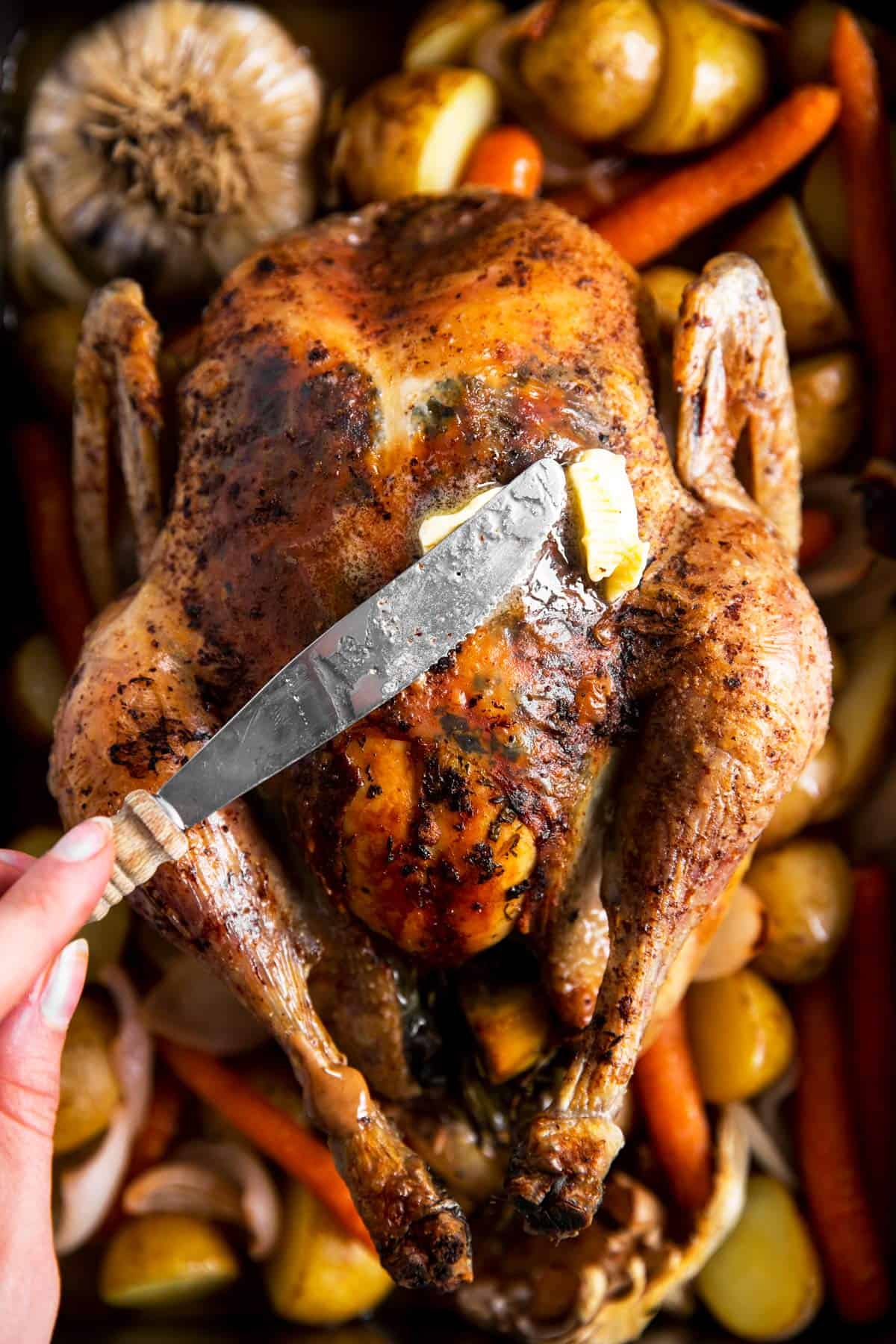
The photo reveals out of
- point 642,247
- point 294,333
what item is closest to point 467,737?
point 294,333

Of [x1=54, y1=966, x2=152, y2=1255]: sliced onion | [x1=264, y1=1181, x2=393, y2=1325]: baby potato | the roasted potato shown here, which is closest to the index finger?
the roasted potato

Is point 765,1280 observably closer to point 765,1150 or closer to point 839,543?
point 765,1150

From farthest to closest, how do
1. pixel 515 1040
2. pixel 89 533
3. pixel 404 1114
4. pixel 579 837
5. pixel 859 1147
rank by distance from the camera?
pixel 859 1147
pixel 89 533
pixel 404 1114
pixel 515 1040
pixel 579 837

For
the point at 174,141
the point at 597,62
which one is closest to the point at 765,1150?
the point at 597,62

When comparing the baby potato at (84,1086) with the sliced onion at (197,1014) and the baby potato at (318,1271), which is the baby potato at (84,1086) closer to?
the sliced onion at (197,1014)

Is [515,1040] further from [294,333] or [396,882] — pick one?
[294,333]

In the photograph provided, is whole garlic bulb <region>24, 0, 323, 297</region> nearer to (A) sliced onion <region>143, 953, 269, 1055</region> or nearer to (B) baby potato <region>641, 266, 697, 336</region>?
(B) baby potato <region>641, 266, 697, 336</region>
